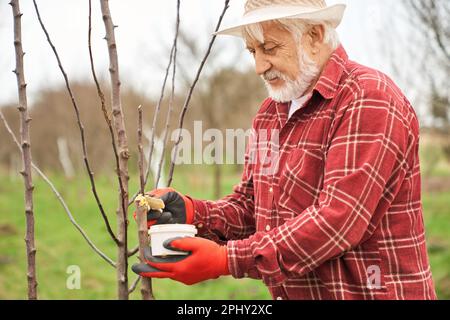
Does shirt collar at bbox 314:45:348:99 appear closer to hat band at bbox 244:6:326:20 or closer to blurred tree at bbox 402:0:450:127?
hat band at bbox 244:6:326:20

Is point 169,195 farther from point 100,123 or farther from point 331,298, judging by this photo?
point 100,123

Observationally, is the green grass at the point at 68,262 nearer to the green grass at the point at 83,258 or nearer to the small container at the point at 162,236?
the green grass at the point at 83,258

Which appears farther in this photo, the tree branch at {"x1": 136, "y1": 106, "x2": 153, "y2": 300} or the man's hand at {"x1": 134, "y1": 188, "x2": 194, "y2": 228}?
the man's hand at {"x1": 134, "y1": 188, "x2": 194, "y2": 228}

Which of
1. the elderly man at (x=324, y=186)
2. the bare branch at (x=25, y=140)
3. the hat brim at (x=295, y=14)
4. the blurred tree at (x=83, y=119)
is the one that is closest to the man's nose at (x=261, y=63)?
the elderly man at (x=324, y=186)

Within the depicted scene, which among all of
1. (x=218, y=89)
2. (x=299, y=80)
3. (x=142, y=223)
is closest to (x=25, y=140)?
(x=142, y=223)

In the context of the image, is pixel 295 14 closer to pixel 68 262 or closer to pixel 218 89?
pixel 68 262

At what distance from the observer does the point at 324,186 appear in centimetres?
179

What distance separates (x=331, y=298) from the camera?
188 centimetres

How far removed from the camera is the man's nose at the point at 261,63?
6.60ft

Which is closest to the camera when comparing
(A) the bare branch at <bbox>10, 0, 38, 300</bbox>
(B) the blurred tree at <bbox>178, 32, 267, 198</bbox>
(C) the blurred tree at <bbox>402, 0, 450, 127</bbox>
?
(A) the bare branch at <bbox>10, 0, 38, 300</bbox>

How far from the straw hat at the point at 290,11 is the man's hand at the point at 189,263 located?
0.77 meters

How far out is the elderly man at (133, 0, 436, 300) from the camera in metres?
1.74

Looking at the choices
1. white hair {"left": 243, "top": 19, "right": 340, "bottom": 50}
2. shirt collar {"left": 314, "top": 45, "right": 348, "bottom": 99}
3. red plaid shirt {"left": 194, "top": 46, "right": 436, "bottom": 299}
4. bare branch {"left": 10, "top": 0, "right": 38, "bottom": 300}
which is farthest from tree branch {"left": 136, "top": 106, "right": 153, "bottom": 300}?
shirt collar {"left": 314, "top": 45, "right": 348, "bottom": 99}

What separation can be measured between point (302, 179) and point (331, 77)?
1.19 ft
